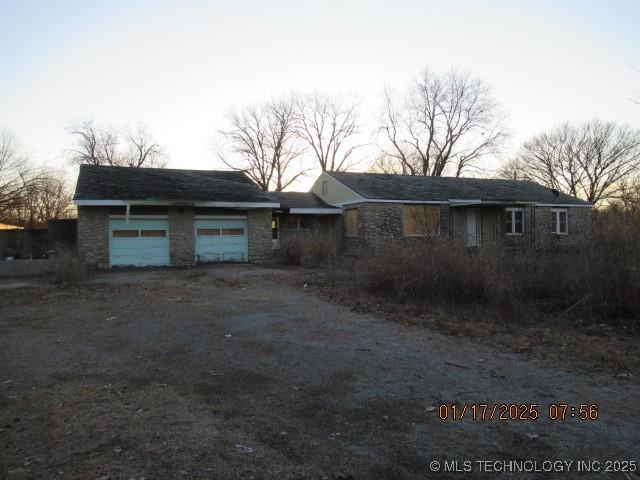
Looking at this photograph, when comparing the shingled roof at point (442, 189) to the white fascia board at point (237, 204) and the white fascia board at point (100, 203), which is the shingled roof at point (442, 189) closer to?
the white fascia board at point (237, 204)

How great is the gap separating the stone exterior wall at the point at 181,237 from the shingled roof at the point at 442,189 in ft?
30.1

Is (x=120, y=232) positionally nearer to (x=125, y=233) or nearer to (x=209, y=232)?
(x=125, y=233)

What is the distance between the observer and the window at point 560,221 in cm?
2750

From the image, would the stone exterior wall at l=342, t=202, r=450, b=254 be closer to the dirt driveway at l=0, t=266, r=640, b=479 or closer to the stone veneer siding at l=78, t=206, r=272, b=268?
the stone veneer siding at l=78, t=206, r=272, b=268

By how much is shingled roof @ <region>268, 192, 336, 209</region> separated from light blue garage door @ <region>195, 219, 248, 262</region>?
4663 millimetres

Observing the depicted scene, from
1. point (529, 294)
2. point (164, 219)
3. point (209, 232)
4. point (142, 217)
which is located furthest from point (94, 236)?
point (529, 294)

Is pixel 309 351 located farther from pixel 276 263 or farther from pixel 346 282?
pixel 276 263

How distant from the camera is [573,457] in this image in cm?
302

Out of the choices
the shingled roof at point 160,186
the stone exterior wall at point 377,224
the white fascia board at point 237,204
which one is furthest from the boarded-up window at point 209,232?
the stone exterior wall at point 377,224

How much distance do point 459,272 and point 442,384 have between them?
183 inches

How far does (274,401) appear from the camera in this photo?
159 inches

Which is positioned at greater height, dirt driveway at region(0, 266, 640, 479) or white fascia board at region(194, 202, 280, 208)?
white fascia board at region(194, 202, 280, 208)

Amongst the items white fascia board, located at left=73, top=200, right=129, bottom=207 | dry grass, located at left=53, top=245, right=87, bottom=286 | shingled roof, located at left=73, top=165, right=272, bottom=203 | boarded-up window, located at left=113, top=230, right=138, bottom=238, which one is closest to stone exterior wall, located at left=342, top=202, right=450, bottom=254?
shingled roof, located at left=73, top=165, right=272, bottom=203

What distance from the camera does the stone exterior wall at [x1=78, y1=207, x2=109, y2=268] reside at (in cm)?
1747
